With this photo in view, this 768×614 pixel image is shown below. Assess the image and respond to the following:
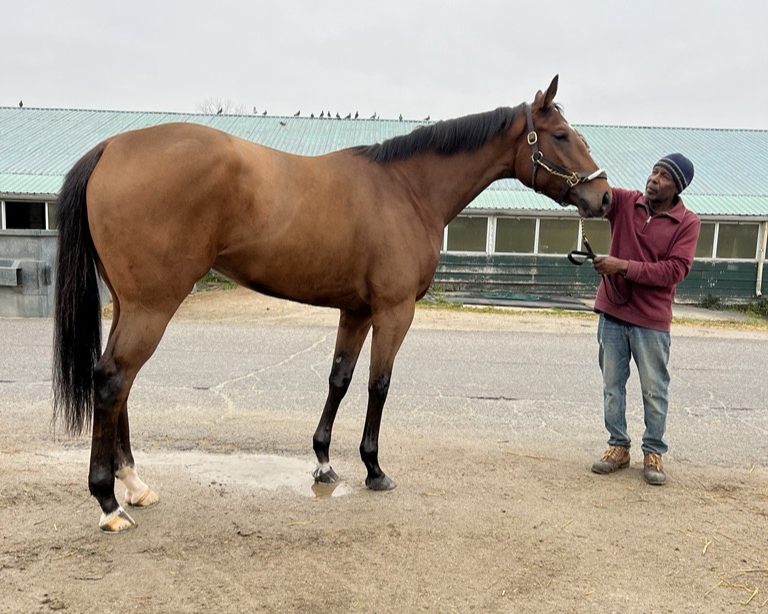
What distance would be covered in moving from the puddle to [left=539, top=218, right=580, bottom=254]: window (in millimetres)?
14931

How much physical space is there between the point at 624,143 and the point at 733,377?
56.5 ft

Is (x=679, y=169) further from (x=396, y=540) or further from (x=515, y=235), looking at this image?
(x=515, y=235)

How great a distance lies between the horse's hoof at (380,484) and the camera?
11.8 ft

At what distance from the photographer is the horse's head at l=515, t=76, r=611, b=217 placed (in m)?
3.56

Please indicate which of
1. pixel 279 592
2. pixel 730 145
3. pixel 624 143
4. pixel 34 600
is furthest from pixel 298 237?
pixel 730 145

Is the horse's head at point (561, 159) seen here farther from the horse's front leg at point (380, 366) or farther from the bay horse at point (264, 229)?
the horse's front leg at point (380, 366)

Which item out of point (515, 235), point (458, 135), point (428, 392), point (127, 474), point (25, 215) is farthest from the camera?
point (515, 235)

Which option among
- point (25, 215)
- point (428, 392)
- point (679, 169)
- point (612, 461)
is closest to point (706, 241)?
point (428, 392)

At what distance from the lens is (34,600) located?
234cm

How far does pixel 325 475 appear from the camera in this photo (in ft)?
12.2

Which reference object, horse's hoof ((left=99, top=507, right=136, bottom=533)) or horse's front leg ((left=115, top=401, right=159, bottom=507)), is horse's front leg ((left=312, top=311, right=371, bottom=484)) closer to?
horse's front leg ((left=115, top=401, right=159, bottom=507))

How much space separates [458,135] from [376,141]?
15.0m

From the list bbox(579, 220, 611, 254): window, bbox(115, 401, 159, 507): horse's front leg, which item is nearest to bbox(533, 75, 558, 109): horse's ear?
bbox(115, 401, 159, 507): horse's front leg

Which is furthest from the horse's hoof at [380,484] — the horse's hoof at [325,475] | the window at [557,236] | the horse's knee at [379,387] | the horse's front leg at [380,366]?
the window at [557,236]
